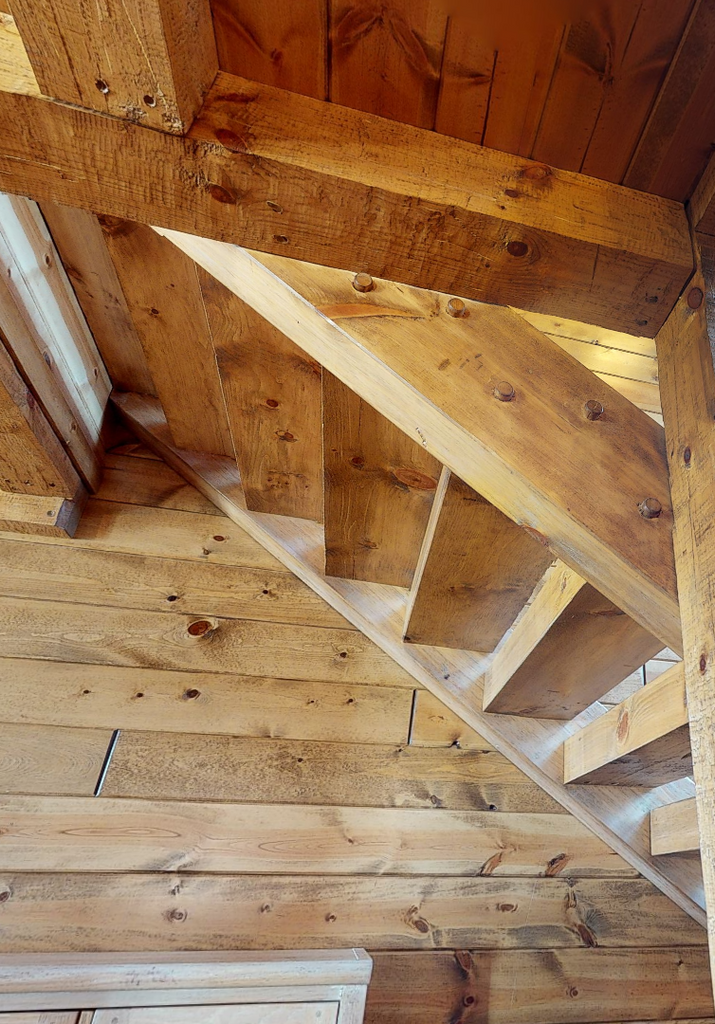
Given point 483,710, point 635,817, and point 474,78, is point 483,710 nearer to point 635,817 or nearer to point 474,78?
point 635,817

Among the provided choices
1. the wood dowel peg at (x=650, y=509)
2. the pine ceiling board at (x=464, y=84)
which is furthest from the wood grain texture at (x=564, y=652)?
the pine ceiling board at (x=464, y=84)

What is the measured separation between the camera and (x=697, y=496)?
66 centimetres

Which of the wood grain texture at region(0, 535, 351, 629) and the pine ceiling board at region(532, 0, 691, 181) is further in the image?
the wood grain texture at region(0, 535, 351, 629)

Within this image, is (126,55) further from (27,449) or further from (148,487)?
(148,487)

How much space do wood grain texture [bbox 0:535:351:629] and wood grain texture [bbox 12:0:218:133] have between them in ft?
4.32

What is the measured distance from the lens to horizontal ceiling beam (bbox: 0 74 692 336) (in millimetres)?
647

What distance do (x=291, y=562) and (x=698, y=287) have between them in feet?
4.30

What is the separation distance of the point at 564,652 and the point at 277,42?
3.54 ft

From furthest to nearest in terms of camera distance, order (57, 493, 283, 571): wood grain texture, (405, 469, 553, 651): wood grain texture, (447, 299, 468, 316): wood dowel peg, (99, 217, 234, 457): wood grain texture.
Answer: (57, 493, 283, 571): wood grain texture → (99, 217, 234, 457): wood grain texture → (405, 469, 553, 651): wood grain texture → (447, 299, 468, 316): wood dowel peg

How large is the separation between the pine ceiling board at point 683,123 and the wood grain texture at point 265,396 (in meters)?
0.67

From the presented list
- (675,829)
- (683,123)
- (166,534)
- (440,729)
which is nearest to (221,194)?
(683,123)

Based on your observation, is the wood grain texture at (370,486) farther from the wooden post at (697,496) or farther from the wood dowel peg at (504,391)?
the wooden post at (697,496)

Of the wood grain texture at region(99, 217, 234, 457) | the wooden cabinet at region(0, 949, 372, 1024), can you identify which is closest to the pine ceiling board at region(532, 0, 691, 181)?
the wood grain texture at region(99, 217, 234, 457)

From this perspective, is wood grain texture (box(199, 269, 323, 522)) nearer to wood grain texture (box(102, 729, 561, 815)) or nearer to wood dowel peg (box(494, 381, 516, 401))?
wood dowel peg (box(494, 381, 516, 401))
